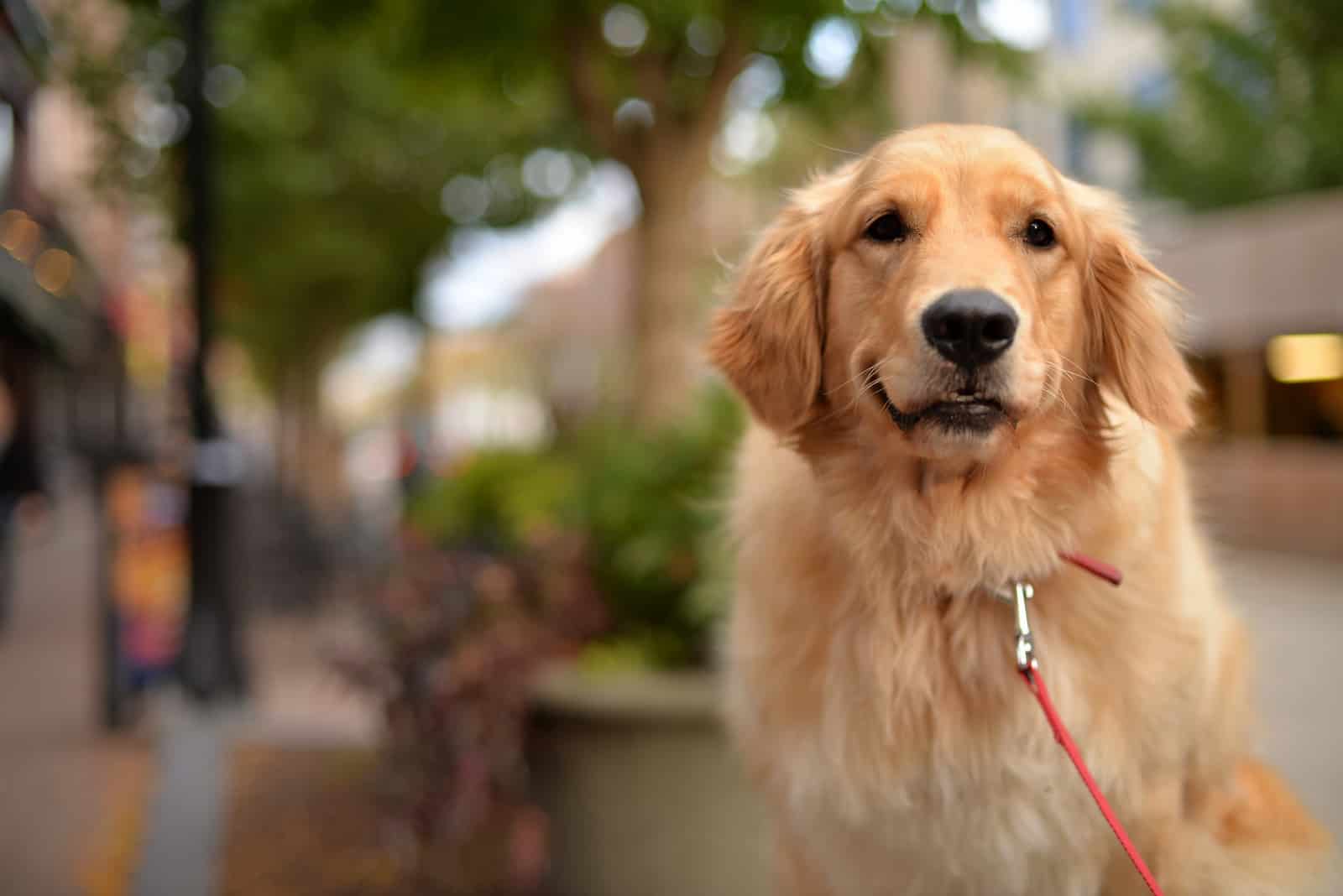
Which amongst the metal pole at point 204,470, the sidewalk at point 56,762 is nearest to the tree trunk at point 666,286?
the metal pole at point 204,470

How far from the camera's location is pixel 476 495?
23.0 ft

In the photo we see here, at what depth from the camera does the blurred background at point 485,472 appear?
4.35m

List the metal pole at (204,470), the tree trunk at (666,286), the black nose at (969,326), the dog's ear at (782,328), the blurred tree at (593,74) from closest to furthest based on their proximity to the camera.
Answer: the black nose at (969,326) < the dog's ear at (782,328) < the blurred tree at (593,74) < the tree trunk at (666,286) < the metal pole at (204,470)

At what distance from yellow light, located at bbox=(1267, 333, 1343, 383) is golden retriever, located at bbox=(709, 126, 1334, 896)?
13.0 metres

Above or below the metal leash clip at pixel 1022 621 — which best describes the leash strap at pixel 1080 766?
below

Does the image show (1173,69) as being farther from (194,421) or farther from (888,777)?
(888,777)

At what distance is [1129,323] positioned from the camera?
2.38 m

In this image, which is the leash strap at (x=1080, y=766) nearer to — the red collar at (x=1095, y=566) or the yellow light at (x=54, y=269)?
the red collar at (x=1095, y=566)

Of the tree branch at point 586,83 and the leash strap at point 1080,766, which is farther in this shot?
the tree branch at point 586,83

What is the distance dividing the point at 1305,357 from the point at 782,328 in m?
14.1

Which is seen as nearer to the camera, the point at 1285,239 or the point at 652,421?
the point at 652,421

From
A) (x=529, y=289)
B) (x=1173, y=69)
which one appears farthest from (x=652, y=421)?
(x=529, y=289)

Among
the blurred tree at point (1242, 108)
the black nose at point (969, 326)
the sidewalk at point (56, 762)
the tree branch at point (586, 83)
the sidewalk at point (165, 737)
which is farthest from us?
the blurred tree at point (1242, 108)

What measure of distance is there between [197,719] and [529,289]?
1492cm
